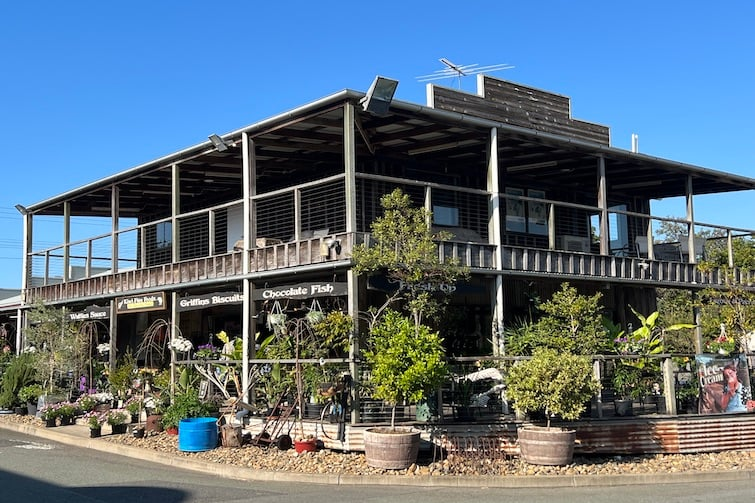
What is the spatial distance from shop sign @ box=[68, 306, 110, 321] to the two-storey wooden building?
6 cm

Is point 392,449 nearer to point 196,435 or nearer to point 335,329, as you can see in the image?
point 335,329

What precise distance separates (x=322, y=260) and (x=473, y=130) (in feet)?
13.8

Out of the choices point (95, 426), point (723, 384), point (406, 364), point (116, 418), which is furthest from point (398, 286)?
point (95, 426)

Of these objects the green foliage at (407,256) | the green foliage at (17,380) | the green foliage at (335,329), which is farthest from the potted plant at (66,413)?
the green foliage at (407,256)

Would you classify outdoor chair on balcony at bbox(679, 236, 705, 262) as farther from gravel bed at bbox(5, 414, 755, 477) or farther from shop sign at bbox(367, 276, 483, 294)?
shop sign at bbox(367, 276, 483, 294)

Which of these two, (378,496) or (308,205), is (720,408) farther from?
(308,205)

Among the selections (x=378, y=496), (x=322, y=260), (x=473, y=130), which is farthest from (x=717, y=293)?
(x=378, y=496)

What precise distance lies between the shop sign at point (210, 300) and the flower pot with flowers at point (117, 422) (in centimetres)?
258

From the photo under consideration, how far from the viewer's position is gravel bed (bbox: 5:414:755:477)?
1166cm

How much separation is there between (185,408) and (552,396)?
6.94 meters

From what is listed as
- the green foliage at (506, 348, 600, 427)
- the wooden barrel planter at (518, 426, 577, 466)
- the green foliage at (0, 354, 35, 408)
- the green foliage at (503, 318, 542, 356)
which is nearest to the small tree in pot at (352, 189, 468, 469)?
the green foliage at (506, 348, 600, 427)

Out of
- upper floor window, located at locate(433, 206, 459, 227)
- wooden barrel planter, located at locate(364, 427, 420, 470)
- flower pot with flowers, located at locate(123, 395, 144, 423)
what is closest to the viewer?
wooden barrel planter, located at locate(364, 427, 420, 470)

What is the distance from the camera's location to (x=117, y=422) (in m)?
15.8

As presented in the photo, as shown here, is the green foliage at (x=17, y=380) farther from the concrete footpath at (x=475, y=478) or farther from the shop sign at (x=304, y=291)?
the concrete footpath at (x=475, y=478)
